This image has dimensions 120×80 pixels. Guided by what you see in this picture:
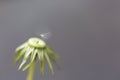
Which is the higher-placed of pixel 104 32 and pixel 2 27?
pixel 2 27

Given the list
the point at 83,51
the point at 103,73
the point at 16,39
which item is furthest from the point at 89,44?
the point at 16,39

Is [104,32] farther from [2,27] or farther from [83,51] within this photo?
[2,27]

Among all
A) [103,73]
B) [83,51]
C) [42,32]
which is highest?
[42,32]

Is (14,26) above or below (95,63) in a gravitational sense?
above

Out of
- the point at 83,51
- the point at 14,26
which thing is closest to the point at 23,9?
the point at 14,26

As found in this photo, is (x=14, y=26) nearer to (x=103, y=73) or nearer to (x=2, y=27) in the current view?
(x=2, y=27)

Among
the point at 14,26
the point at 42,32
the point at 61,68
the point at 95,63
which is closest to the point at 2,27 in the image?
the point at 14,26
